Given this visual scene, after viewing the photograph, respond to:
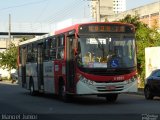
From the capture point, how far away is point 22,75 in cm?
3334

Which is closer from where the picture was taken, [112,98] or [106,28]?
[106,28]

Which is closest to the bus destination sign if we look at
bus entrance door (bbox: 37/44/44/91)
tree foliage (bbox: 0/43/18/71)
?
bus entrance door (bbox: 37/44/44/91)

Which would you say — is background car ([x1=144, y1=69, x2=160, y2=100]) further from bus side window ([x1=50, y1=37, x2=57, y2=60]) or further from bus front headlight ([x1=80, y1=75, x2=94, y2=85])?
bus side window ([x1=50, y1=37, x2=57, y2=60])

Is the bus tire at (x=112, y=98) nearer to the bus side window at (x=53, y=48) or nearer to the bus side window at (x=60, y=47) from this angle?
the bus side window at (x=60, y=47)

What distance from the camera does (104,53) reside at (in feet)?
70.6

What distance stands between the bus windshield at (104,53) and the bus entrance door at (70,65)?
66 cm

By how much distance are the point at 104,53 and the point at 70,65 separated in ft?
5.51

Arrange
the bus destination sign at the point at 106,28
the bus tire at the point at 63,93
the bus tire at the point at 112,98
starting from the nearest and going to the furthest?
the bus destination sign at the point at 106,28 < the bus tire at the point at 63,93 < the bus tire at the point at 112,98

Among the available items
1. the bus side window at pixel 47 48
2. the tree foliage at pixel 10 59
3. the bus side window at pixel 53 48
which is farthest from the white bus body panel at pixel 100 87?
the tree foliage at pixel 10 59

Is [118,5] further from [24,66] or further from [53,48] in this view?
[53,48]

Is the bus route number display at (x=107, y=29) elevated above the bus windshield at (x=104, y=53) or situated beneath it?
elevated above

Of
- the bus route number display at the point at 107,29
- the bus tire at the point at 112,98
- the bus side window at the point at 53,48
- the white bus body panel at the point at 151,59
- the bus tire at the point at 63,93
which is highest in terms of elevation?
the bus route number display at the point at 107,29

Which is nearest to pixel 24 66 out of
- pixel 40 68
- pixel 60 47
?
pixel 40 68

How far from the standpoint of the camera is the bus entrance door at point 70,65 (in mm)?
22031
